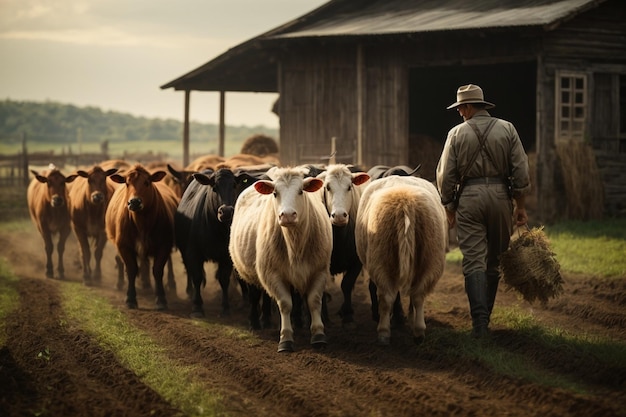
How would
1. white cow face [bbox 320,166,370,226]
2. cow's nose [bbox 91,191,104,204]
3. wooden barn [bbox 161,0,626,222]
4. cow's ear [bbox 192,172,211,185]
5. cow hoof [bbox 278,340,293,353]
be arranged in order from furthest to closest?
wooden barn [bbox 161,0,626,222] → cow's nose [bbox 91,191,104,204] → cow's ear [bbox 192,172,211,185] → white cow face [bbox 320,166,370,226] → cow hoof [bbox 278,340,293,353]

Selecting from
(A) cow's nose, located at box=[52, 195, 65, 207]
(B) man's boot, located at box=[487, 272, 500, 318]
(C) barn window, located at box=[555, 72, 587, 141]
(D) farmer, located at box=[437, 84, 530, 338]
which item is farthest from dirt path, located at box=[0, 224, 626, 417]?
(C) barn window, located at box=[555, 72, 587, 141]

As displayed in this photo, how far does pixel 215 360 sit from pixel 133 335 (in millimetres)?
1818

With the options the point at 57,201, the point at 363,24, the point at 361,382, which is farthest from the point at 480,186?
the point at 363,24

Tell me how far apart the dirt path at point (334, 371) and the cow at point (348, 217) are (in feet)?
1.46

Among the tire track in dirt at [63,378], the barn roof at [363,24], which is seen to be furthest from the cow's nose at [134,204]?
the barn roof at [363,24]

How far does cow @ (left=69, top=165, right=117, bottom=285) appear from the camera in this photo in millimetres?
16328

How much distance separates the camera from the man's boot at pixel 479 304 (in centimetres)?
931

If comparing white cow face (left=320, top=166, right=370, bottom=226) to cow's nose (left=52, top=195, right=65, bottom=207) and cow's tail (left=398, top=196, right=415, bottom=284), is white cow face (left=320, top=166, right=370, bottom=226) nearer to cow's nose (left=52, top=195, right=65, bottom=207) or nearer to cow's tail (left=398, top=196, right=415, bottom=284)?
cow's tail (left=398, top=196, right=415, bottom=284)

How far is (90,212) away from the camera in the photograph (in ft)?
54.7

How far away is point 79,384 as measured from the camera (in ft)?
26.3

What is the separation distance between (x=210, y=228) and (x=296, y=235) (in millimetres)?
3187

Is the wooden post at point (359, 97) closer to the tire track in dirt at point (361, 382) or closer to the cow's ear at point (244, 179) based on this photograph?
the cow's ear at point (244, 179)

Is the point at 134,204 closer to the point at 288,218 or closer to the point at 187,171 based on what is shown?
the point at 187,171

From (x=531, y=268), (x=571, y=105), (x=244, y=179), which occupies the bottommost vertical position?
(x=531, y=268)
